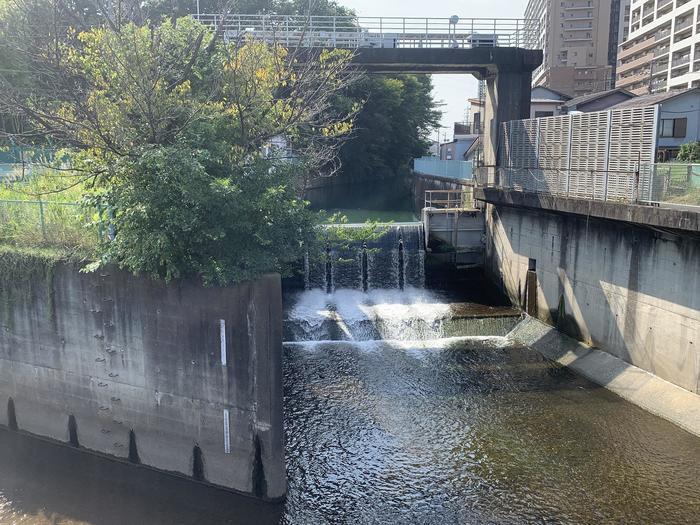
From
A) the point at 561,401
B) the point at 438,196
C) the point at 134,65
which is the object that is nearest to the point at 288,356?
the point at 561,401

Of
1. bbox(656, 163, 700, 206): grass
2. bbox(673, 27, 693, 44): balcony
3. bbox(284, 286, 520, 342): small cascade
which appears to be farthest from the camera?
bbox(673, 27, 693, 44): balcony

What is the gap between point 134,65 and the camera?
11.3m

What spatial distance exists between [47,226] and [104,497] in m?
6.62

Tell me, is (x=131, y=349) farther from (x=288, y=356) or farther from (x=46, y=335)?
(x=288, y=356)

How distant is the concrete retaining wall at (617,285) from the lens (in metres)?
14.9

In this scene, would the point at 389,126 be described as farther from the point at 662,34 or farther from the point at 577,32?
the point at 577,32

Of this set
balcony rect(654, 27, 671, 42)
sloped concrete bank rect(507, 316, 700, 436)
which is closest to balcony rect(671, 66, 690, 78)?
balcony rect(654, 27, 671, 42)

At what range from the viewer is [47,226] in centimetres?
1407

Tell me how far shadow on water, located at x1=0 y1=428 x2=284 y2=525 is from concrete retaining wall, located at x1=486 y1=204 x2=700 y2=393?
36.3 feet

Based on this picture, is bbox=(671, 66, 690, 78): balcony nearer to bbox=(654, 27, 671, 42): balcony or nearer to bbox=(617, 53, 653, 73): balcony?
bbox=(654, 27, 671, 42): balcony

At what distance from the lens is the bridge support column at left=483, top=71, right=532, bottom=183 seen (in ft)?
85.1

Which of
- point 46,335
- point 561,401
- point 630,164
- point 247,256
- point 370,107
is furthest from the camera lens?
point 370,107

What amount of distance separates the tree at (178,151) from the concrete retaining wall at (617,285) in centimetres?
979

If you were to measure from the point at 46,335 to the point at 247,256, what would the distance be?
6.12 metres
